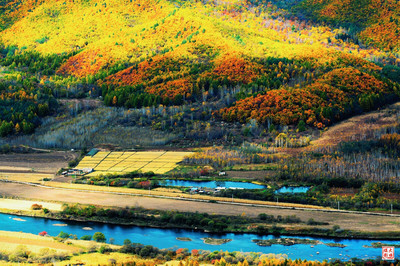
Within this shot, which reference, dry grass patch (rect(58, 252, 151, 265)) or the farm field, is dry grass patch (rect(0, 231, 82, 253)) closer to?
dry grass patch (rect(58, 252, 151, 265))

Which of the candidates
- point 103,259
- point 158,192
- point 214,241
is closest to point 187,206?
point 158,192

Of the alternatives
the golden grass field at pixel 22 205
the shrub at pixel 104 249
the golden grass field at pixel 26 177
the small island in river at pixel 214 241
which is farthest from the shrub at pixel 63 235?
the golden grass field at pixel 26 177

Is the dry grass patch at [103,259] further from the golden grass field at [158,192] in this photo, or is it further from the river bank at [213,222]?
the golden grass field at [158,192]

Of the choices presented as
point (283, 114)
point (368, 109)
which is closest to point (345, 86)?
point (368, 109)

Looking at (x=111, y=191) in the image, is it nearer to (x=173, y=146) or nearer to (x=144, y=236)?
(x=144, y=236)

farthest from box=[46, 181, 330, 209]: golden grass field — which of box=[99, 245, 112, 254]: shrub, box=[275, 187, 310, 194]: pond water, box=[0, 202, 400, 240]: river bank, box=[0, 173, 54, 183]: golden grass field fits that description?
box=[99, 245, 112, 254]: shrub

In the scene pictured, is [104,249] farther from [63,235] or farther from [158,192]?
[158,192]
